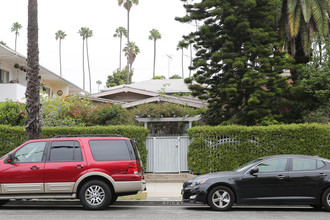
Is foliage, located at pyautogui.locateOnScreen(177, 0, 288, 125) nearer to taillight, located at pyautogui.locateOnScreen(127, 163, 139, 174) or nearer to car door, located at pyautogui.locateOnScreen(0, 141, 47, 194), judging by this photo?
taillight, located at pyautogui.locateOnScreen(127, 163, 139, 174)

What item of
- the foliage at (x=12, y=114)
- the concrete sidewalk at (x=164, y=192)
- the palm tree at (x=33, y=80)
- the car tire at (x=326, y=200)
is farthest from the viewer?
the foliage at (x=12, y=114)

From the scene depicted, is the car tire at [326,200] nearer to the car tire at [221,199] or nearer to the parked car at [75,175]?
the car tire at [221,199]

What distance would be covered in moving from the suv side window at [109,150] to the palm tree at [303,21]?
1749 cm

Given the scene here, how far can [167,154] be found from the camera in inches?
738

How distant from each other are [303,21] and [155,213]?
1993 cm

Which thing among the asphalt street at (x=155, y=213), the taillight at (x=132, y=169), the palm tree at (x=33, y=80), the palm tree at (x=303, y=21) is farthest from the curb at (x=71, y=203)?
the palm tree at (x=303, y=21)

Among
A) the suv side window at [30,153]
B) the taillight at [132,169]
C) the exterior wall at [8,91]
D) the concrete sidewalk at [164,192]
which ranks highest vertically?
the exterior wall at [8,91]

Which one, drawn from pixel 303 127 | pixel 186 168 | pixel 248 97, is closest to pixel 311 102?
pixel 248 97

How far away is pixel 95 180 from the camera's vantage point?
10977 mm

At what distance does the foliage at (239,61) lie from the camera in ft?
74.2

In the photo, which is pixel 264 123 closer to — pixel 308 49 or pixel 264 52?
pixel 264 52

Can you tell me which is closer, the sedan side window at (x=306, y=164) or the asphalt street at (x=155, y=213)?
the asphalt street at (x=155, y=213)

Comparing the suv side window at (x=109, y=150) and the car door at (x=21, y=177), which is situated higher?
the suv side window at (x=109, y=150)

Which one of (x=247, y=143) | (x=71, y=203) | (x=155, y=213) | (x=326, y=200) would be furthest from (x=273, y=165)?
(x=247, y=143)
